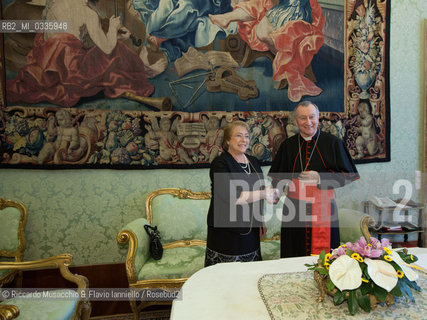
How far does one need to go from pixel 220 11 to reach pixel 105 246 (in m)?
2.99

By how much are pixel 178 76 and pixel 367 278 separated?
9.57 feet

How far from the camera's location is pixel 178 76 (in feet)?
12.2

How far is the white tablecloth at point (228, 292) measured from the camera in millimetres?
1503

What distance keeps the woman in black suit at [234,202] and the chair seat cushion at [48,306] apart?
3.33 feet

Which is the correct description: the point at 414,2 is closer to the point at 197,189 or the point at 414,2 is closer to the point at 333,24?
the point at 333,24

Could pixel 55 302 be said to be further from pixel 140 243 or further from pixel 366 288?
pixel 366 288

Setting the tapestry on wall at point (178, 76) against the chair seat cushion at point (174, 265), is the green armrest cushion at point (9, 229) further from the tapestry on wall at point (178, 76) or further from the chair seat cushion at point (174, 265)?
the chair seat cushion at point (174, 265)

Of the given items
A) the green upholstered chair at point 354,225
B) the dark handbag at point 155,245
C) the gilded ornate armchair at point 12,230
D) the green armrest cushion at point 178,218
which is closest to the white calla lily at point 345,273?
the green upholstered chair at point 354,225

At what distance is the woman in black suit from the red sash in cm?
37

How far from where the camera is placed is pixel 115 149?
143 inches

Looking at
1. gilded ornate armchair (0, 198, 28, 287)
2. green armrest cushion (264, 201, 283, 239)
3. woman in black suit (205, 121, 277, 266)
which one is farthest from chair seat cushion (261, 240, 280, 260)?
gilded ornate armchair (0, 198, 28, 287)

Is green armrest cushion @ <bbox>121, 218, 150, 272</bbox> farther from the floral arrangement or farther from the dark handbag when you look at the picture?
the floral arrangement

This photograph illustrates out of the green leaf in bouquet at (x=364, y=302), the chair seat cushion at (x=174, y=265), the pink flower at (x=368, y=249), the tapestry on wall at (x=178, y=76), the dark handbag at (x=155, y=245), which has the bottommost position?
the chair seat cushion at (x=174, y=265)

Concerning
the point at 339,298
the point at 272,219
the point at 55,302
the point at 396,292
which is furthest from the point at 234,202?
the point at 272,219
